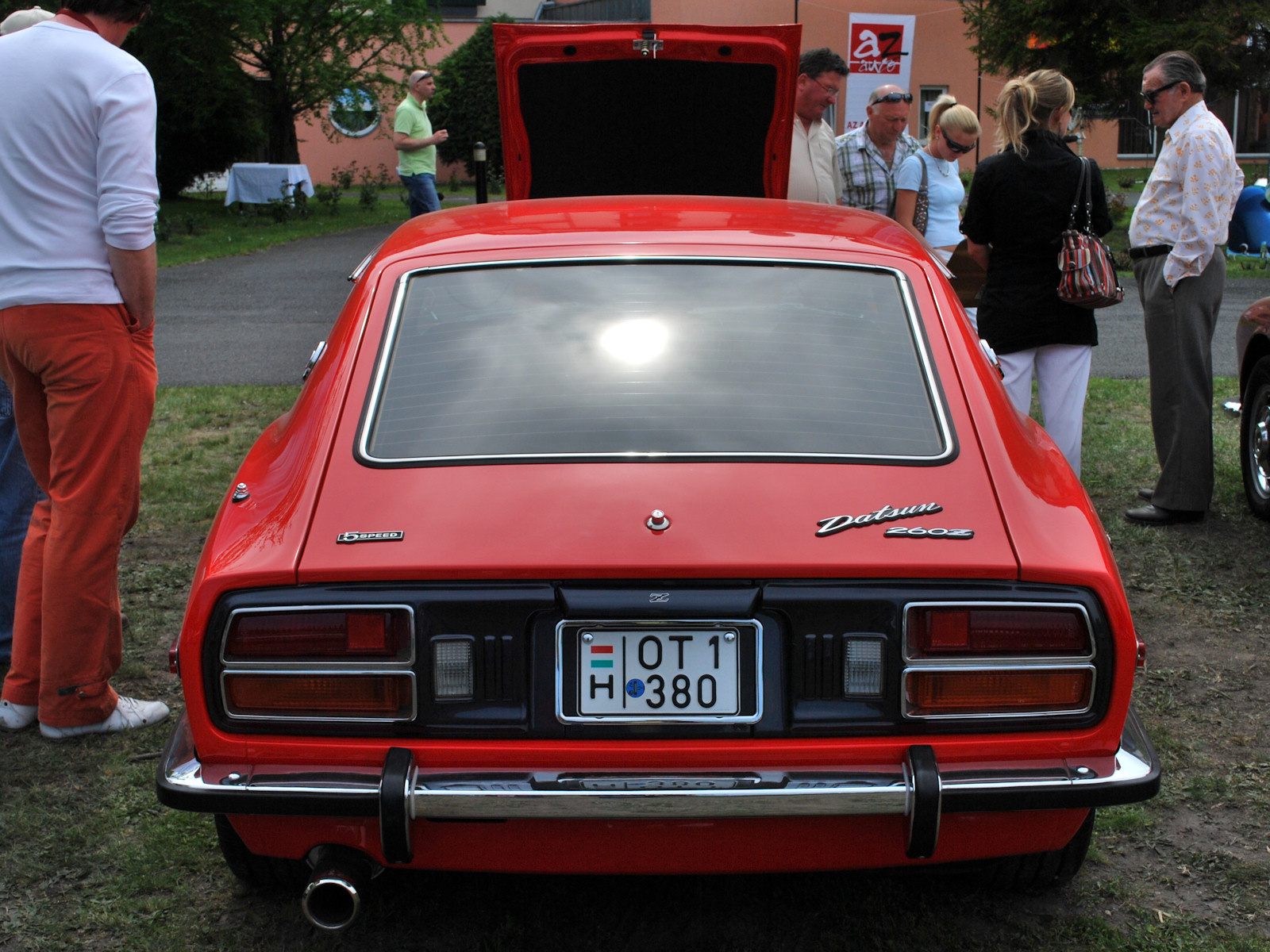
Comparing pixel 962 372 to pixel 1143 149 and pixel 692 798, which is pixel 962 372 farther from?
pixel 1143 149

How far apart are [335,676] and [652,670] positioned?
1.91 feet

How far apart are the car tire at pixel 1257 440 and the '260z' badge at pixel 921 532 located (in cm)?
406

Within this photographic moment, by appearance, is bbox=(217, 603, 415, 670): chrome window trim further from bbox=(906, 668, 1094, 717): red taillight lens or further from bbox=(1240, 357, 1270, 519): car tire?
bbox=(1240, 357, 1270, 519): car tire

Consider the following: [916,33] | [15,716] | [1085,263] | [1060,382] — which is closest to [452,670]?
[15,716]

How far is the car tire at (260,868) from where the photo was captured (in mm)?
2725

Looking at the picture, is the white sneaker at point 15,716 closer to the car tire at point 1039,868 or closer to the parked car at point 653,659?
the parked car at point 653,659

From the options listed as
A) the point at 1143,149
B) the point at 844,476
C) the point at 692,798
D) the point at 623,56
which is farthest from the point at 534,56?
→ the point at 1143,149

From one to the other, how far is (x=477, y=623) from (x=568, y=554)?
211 millimetres

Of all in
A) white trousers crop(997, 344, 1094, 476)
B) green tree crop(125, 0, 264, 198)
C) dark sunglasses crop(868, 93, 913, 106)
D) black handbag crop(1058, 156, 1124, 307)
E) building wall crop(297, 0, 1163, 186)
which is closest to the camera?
black handbag crop(1058, 156, 1124, 307)

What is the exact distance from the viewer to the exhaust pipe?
2.25 metres

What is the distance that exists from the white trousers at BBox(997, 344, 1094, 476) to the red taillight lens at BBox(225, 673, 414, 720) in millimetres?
3539

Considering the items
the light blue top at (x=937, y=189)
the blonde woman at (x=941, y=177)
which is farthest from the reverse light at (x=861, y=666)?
the light blue top at (x=937, y=189)

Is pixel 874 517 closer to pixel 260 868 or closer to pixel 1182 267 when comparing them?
pixel 260 868

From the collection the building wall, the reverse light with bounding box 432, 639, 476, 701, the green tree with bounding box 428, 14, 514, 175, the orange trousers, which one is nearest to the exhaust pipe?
the reverse light with bounding box 432, 639, 476, 701
